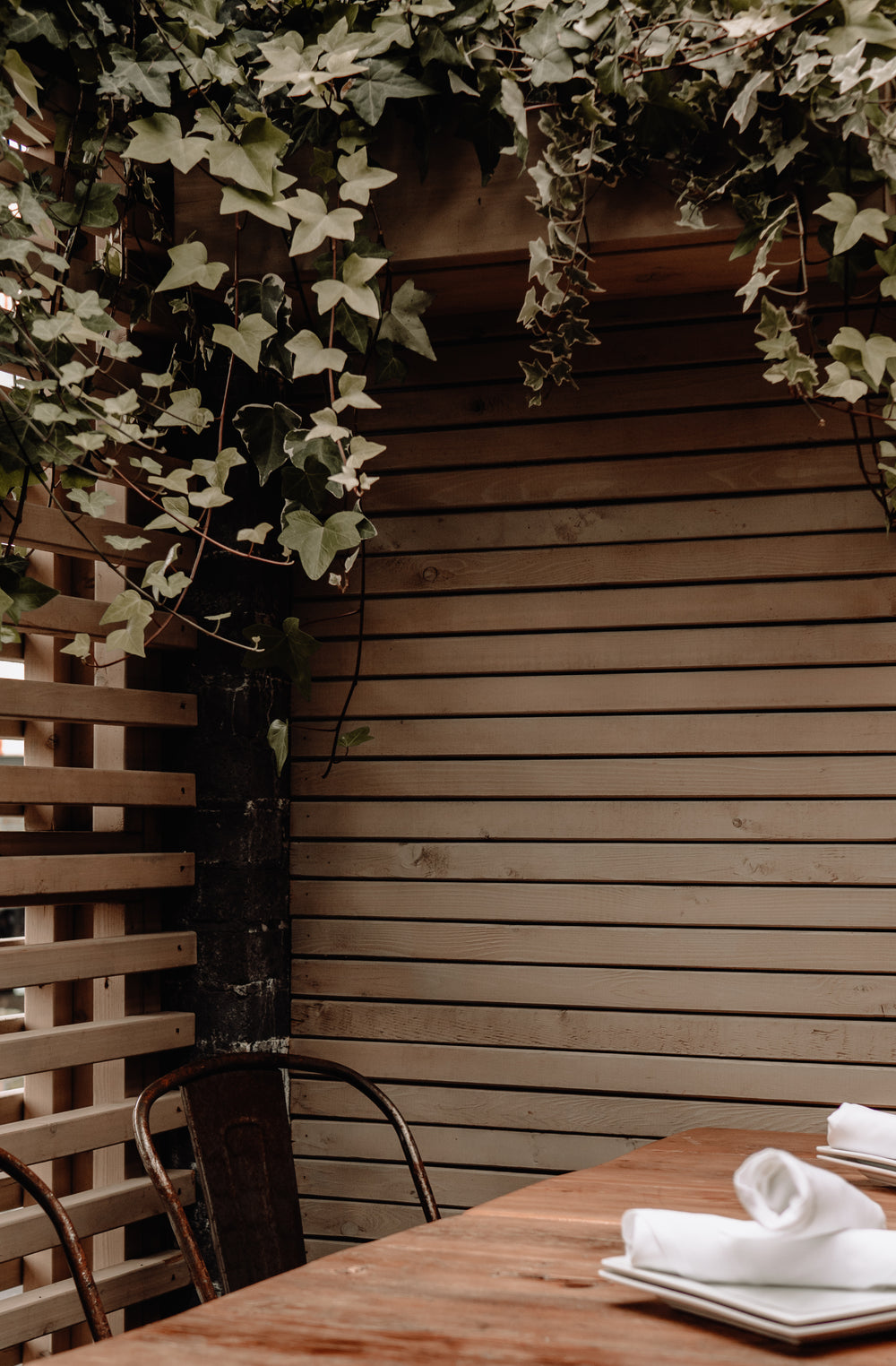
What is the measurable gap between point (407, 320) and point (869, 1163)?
177cm

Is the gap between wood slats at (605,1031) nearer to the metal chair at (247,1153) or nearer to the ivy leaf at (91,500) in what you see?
the metal chair at (247,1153)

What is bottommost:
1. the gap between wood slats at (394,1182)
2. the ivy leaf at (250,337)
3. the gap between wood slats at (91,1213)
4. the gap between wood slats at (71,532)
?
the gap between wood slats at (394,1182)

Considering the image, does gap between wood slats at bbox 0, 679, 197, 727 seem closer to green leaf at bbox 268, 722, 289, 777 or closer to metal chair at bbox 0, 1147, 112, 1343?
green leaf at bbox 268, 722, 289, 777

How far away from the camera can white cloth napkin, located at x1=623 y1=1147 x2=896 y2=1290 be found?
1.11 meters

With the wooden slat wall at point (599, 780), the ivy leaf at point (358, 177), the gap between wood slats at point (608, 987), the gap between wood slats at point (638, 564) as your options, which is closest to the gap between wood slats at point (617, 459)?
the wooden slat wall at point (599, 780)

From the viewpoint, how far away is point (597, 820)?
284 centimetres

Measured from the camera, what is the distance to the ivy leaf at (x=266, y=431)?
2.48m

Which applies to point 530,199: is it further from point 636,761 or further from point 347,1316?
point 347,1316

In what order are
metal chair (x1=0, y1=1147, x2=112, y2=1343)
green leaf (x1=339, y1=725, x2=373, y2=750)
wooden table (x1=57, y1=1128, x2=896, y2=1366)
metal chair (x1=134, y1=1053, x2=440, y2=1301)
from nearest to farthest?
wooden table (x1=57, y1=1128, x2=896, y2=1366), metal chair (x1=0, y1=1147, x2=112, y2=1343), metal chair (x1=134, y1=1053, x2=440, y2=1301), green leaf (x1=339, y1=725, x2=373, y2=750)

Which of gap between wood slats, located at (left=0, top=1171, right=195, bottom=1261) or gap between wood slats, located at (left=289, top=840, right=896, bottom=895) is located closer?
gap between wood slats, located at (left=0, top=1171, right=195, bottom=1261)

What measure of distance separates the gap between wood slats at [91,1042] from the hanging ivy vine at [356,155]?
81 centimetres

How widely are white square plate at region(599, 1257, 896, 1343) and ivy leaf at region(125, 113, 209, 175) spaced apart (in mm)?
1938

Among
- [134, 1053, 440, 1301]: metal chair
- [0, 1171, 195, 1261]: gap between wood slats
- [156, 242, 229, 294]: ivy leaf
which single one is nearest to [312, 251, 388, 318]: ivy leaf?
[156, 242, 229, 294]: ivy leaf

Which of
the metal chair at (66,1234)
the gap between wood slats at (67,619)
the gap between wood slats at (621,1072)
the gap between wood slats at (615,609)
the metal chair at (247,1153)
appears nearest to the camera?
the metal chair at (66,1234)
